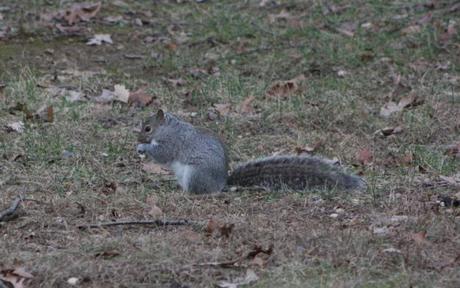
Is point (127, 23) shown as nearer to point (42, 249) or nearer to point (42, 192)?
point (42, 192)

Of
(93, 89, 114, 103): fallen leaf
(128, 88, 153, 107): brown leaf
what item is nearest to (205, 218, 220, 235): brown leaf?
(128, 88, 153, 107): brown leaf

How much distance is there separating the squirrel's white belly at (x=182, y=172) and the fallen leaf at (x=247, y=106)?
158cm

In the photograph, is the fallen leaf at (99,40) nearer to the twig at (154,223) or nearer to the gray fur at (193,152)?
the gray fur at (193,152)

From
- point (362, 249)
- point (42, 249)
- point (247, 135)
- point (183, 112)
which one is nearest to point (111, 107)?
point (183, 112)

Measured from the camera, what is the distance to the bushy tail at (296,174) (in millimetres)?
5418

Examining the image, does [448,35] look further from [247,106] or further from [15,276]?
[15,276]

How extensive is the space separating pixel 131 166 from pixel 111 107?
1297 millimetres

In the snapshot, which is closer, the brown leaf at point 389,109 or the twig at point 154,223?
the twig at point 154,223

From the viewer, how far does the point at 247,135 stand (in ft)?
22.6

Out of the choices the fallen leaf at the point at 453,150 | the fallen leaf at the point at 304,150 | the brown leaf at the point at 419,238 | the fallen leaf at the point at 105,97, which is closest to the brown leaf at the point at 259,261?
the brown leaf at the point at 419,238

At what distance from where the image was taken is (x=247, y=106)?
7418mm

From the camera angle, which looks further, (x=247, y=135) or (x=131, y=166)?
(x=247, y=135)

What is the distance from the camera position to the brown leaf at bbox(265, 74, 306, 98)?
770cm

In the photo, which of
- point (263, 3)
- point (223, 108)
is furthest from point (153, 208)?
point (263, 3)
